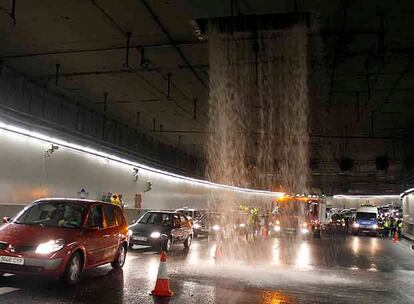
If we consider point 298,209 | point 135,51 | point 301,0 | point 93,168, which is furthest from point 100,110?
point 298,209

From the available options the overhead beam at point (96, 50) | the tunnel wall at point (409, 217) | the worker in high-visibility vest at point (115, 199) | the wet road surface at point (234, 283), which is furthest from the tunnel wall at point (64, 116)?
the tunnel wall at point (409, 217)

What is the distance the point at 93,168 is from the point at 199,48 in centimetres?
1082

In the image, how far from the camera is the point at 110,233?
38.2ft

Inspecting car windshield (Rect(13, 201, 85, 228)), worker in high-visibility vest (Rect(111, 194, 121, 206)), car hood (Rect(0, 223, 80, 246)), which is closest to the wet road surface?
car hood (Rect(0, 223, 80, 246))

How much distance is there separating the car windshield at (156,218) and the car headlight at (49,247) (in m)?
10.1

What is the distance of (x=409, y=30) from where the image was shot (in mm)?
11250

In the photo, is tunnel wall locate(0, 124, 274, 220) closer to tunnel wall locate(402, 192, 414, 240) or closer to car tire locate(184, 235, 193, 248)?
car tire locate(184, 235, 193, 248)

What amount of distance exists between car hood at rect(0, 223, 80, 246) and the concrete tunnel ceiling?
4.85 metres

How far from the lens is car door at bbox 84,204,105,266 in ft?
33.9

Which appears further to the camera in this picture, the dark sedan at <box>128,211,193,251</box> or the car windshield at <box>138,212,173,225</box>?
the car windshield at <box>138,212,173,225</box>

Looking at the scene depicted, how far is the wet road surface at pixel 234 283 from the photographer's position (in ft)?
28.9

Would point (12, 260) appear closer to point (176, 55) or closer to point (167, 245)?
point (176, 55)

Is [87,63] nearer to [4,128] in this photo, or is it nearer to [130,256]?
[4,128]

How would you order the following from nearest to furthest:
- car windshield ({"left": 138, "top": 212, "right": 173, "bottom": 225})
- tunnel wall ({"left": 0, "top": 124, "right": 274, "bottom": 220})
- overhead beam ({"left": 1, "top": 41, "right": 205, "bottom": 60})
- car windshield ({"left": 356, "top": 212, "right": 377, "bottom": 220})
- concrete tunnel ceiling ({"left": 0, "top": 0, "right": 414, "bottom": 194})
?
concrete tunnel ceiling ({"left": 0, "top": 0, "right": 414, "bottom": 194})
overhead beam ({"left": 1, "top": 41, "right": 205, "bottom": 60})
tunnel wall ({"left": 0, "top": 124, "right": 274, "bottom": 220})
car windshield ({"left": 138, "top": 212, "right": 173, "bottom": 225})
car windshield ({"left": 356, "top": 212, "right": 377, "bottom": 220})
